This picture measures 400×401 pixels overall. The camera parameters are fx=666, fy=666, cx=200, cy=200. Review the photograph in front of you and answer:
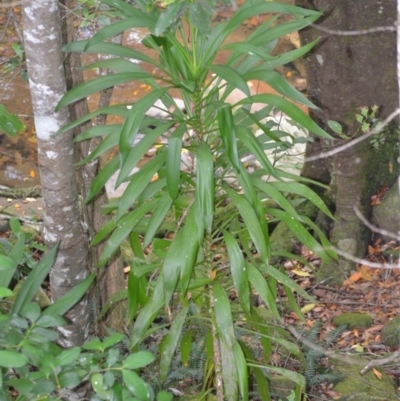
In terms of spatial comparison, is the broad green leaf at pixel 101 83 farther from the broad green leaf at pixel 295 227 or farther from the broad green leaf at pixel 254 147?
the broad green leaf at pixel 295 227

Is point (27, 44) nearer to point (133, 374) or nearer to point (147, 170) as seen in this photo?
point (147, 170)

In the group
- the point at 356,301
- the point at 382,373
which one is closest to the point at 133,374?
the point at 382,373

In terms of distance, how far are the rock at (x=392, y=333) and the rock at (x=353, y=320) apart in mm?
189

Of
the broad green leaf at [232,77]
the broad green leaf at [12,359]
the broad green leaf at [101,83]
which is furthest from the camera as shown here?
the broad green leaf at [101,83]

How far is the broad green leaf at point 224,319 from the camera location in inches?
98.1

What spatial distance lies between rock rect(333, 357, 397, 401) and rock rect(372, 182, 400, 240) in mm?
1178

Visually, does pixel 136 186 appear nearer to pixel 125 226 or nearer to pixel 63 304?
pixel 125 226

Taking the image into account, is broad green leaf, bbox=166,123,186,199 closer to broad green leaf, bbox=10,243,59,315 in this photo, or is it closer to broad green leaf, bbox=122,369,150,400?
broad green leaf, bbox=10,243,59,315

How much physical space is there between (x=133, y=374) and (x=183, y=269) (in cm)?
65

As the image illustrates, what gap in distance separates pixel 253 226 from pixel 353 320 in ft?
6.87

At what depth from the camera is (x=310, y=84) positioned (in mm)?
4594

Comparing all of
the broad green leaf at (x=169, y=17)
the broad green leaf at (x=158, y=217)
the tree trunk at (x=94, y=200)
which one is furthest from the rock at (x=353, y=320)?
the broad green leaf at (x=169, y=17)

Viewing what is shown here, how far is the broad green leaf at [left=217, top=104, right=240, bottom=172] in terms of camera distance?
7.18ft

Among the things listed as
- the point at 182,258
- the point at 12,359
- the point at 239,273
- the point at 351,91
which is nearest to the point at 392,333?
the point at 351,91
